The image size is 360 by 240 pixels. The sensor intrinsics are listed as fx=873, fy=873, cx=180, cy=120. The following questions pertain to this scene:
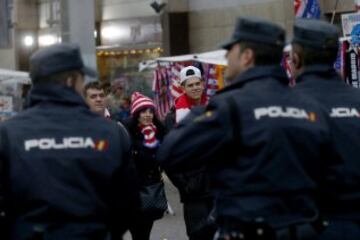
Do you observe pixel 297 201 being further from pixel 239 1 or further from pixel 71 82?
pixel 239 1

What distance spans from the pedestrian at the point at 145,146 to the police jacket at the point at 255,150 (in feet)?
12.3

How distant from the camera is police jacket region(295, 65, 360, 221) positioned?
197 inches

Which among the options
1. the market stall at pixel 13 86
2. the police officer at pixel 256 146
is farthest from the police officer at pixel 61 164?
the market stall at pixel 13 86

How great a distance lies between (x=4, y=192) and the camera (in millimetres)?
4559

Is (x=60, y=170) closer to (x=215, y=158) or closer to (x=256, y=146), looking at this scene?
(x=215, y=158)

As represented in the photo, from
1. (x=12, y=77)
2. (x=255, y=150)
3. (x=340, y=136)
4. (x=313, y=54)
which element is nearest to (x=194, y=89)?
(x=313, y=54)

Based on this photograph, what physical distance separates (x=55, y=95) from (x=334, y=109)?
1657 mm

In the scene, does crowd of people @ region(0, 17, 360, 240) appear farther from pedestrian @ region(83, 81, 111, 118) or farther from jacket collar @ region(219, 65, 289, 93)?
pedestrian @ region(83, 81, 111, 118)

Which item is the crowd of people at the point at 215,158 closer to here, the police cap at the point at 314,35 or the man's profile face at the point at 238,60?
the man's profile face at the point at 238,60

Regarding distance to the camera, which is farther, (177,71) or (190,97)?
(177,71)

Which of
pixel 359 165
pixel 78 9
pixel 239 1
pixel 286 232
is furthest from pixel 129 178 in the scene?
pixel 239 1

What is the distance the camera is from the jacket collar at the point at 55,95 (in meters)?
4.68

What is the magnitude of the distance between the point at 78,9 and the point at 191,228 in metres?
10.7

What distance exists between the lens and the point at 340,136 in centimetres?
508
